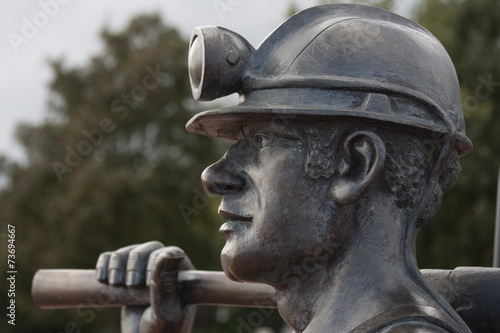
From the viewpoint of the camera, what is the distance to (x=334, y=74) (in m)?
3.17

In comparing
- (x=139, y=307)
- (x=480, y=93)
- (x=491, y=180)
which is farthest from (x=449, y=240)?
(x=139, y=307)

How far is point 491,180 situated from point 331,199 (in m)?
13.4

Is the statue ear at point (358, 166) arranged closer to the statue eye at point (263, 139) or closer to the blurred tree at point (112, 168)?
the statue eye at point (263, 139)

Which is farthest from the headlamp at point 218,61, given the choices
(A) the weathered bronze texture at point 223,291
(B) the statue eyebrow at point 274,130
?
(A) the weathered bronze texture at point 223,291

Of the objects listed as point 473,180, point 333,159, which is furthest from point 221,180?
point 473,180

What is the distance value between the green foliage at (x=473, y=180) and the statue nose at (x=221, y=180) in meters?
11.9

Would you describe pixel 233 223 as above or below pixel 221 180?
below

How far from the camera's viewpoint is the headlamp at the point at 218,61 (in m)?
3.25

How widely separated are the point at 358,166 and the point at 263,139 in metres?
→ 0.43

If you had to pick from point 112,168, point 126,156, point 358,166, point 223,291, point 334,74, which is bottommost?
point 112,168

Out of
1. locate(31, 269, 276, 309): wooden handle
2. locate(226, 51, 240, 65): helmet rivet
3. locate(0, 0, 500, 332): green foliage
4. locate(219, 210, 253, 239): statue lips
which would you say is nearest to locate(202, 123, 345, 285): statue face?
locate(219, 210, 253, 239): statue lips

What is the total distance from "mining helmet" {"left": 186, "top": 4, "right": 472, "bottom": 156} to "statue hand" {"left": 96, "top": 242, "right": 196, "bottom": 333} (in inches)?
49.8

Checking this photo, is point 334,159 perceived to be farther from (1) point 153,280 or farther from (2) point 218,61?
(1) point 153,280

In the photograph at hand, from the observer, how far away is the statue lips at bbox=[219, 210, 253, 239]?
3.29 meters
